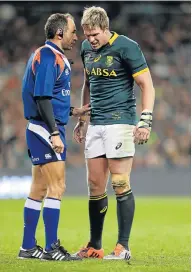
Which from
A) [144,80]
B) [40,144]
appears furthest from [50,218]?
[144,80]

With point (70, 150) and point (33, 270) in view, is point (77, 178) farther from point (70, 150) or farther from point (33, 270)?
point (33, 270)

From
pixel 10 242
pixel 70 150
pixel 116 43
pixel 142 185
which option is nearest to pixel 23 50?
pixel 70 150

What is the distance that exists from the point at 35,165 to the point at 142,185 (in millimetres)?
12380

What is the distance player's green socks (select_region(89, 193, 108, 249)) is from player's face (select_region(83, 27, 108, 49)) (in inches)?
60.8

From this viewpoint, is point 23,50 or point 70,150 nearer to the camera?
point 70,150

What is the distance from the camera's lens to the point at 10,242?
10094mm

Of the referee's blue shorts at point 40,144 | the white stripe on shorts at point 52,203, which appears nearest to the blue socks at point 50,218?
Result: the white stripe on shorts at point 52,203

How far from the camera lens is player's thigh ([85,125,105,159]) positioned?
8.45m

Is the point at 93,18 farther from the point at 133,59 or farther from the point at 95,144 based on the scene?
the point at 95,144

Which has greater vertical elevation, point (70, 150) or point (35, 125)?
point (35, 125)

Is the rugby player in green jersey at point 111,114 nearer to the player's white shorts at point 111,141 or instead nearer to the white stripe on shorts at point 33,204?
the player's white shorts at point 111,141

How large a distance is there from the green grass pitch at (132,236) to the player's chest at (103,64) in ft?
6.16

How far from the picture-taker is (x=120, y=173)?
8281mm

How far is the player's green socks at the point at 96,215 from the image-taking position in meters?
8.55
